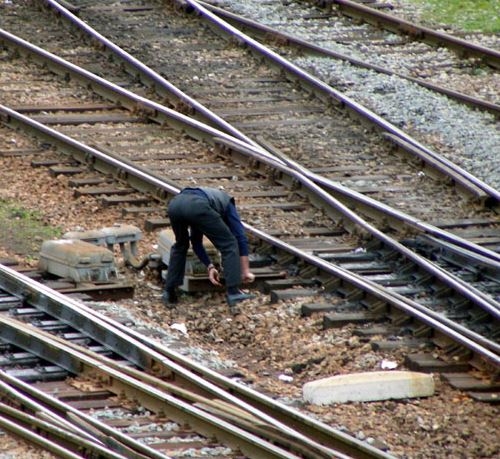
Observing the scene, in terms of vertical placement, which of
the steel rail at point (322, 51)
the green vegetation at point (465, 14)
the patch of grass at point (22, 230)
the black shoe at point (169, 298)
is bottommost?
the black shoe at point (169, 298)

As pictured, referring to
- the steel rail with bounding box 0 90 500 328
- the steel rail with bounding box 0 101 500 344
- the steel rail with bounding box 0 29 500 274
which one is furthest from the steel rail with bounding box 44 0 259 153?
the steel rail with bounding box 0 101 500 344

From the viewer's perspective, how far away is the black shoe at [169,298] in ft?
46.1

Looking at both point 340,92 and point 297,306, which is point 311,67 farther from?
point 297,306

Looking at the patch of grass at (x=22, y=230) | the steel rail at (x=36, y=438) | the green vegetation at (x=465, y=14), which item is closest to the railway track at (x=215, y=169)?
the patch of grass at (x=22, y=230)

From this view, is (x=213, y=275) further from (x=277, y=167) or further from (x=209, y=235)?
(x=277, y=167)

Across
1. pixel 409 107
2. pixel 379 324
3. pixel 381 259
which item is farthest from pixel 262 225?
pixel 409 107

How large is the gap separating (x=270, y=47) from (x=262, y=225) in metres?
6.07

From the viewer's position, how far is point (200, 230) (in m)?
13.6

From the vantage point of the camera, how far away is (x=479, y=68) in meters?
20.7

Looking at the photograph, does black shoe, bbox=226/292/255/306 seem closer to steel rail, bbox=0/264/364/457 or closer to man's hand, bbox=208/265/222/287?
man's hand, bbox=208/265/222/287

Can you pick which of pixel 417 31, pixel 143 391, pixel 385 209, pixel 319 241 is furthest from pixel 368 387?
pixel 417 31

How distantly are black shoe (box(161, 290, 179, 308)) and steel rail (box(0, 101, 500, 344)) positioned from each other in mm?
1365

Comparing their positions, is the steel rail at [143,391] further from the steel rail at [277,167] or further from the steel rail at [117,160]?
the steel rail at [117,160]

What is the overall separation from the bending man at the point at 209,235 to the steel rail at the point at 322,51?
6.02 metres
